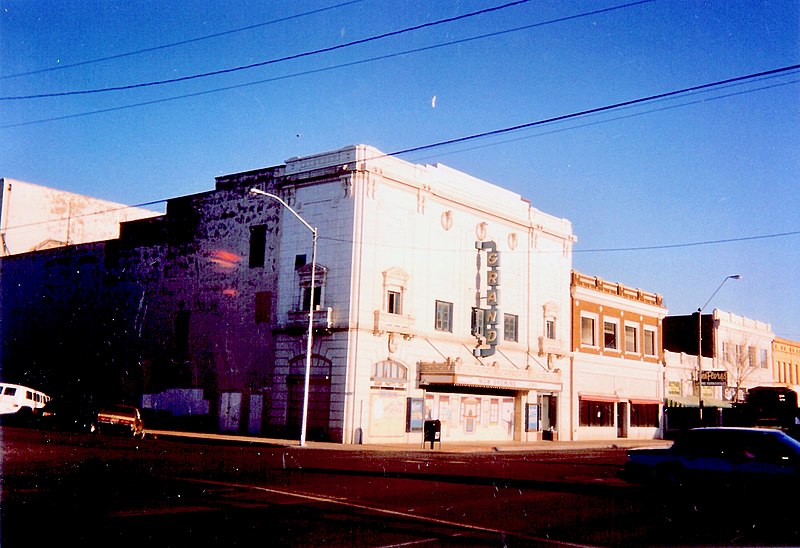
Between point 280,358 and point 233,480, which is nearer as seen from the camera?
point 233,480

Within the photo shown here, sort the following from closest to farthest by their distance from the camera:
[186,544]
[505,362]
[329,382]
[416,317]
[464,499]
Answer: [186,544], [464,499], [329,382], [416,317], [505,362]

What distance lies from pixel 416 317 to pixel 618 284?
22361mm

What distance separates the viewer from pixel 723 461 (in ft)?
45.4

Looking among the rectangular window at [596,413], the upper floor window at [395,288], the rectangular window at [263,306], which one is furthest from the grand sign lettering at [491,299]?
the rectangular window at [596,413]

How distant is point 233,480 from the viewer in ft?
52.5

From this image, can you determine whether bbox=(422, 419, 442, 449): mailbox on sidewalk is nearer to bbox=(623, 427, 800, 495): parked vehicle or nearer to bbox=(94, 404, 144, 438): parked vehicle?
bbox=(94, 404, 144, 438): parked vehicle

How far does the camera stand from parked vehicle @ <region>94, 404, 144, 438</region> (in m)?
33.7

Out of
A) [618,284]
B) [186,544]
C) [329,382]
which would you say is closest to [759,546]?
[186,544]

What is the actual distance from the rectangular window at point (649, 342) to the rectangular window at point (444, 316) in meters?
23.7

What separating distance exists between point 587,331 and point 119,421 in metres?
31.9

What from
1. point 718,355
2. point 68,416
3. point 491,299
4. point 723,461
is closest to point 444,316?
point 491,299

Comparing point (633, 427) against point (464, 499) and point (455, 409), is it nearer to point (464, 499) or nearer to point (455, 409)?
point (455, 409)

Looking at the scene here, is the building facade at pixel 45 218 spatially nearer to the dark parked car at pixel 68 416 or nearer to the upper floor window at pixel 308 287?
the dark parked car at pixel 68 416

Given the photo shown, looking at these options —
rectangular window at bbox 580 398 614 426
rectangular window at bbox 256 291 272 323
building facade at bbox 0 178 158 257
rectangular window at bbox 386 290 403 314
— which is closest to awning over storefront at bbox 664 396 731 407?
rectangular window at bbox 580 398 614 426
